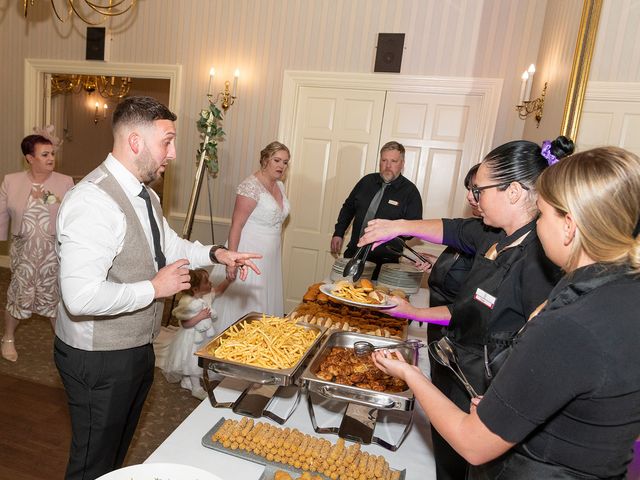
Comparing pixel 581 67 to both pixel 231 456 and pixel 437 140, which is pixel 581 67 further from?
pixel 437 140

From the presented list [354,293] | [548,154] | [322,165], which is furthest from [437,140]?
[548,154]

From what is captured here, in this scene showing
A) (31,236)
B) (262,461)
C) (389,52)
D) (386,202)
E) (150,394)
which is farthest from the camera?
(389,52)

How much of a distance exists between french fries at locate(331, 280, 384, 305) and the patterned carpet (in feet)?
4.75

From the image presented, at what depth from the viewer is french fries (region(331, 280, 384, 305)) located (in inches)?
81.7

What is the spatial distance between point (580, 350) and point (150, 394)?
306cm

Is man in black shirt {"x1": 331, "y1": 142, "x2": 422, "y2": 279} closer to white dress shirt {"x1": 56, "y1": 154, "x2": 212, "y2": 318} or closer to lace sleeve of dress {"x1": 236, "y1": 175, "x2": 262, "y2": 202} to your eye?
lace sleeve of dress {"x1": 236, "y1": 175, "x2": 262, "y2": 202}

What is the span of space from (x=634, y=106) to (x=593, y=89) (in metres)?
0.35

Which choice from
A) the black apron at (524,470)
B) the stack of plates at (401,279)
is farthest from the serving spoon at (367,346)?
the stack of plates at (401,279)

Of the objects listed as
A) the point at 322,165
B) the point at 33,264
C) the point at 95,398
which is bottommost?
the point at 33,264

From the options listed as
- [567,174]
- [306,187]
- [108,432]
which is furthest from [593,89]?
[306,187]

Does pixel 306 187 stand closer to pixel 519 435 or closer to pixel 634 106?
pixel 634 106

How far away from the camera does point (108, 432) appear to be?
1633 millimetres

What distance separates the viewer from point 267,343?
1506 mm

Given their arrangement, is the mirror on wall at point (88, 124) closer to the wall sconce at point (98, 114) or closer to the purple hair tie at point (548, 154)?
the wall sconce at point (98, 114)
